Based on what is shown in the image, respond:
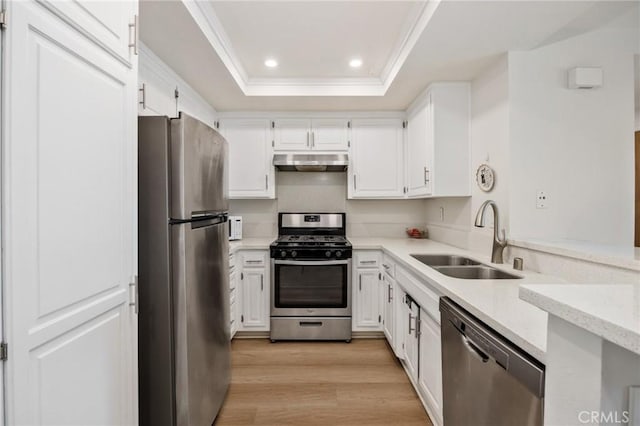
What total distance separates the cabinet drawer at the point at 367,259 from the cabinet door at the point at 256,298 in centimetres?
91

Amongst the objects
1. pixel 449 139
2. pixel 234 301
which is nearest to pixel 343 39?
pixel 449 139

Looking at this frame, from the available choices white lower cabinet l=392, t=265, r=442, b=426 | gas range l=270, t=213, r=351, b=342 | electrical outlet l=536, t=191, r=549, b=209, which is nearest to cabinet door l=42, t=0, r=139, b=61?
white lower cabinet l=392, t=265, r=442, b=426

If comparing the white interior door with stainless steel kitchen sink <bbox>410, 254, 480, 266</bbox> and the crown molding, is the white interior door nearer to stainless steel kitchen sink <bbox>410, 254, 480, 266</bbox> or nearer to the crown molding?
the crown molding

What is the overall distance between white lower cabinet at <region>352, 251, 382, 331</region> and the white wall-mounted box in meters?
1.96

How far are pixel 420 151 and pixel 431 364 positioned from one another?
185 centimetres

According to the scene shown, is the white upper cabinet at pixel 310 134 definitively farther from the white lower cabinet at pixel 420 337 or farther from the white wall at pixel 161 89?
the white lower cabinet at pixel 420 337

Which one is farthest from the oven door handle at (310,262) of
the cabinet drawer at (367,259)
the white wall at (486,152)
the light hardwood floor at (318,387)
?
the white wall at (486,152)

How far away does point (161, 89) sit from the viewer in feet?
7.23

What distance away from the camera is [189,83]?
261 centimetres

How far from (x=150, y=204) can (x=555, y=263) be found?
2.03 m

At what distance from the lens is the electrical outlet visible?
2062 mm

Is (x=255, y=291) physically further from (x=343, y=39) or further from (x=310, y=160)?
(x=343, y=39)

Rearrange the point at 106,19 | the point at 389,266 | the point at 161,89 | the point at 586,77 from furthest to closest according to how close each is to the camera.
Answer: the point at 389,266, the point at 161,89, the point at 586,77, the point at 106,19

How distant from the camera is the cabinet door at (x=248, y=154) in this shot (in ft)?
11.1
